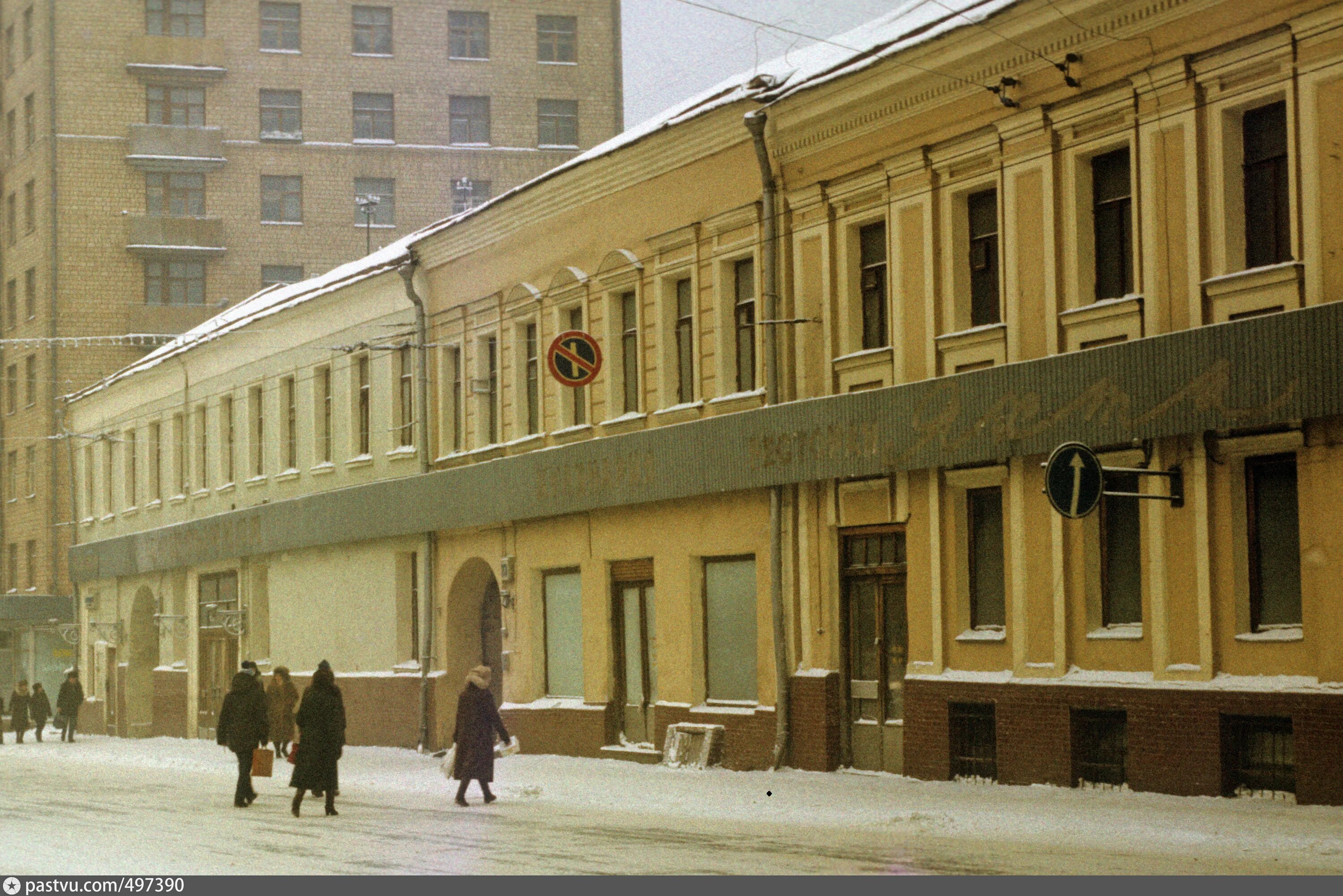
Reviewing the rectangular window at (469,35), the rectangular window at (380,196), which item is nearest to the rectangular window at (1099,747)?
the rectangular window at (380,196)

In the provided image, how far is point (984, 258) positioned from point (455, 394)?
13.0m

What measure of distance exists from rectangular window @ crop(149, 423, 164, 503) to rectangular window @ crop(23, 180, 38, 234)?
60.8 ft

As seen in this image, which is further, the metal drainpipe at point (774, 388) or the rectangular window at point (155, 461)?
the rectangular window at point (155, 461)

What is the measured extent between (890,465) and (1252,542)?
4661 millimetres

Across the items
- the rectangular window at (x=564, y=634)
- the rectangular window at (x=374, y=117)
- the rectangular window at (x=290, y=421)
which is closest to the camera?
the rectangular window at (x=564, y=634)

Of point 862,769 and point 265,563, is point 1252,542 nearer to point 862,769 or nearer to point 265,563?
point 862,769

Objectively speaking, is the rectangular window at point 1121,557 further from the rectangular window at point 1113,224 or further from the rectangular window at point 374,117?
the rectangular window at point 374,117

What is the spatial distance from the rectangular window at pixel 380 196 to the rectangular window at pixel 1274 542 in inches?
1849

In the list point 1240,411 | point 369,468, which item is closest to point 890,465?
point 1240,411

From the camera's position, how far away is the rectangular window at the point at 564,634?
2842 centimetres

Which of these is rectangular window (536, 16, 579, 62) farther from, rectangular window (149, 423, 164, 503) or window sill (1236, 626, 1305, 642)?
window sill (1236, 626, 1305, 642)

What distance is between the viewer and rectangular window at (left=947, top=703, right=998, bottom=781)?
68.1 feet

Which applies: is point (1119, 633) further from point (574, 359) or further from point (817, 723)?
point (574, 359)

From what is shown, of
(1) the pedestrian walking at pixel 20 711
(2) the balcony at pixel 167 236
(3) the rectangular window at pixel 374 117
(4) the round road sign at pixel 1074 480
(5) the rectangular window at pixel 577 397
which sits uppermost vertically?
(3) the rectangular window at pixel 374 117
